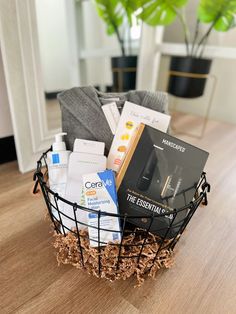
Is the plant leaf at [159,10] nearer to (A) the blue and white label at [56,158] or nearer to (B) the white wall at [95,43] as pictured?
(B) the white wall at [95,43]

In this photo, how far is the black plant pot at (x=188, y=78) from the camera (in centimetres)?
103

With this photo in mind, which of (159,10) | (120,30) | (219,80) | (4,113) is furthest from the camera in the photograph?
(219,80)

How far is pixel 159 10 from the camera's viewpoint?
3.25ft

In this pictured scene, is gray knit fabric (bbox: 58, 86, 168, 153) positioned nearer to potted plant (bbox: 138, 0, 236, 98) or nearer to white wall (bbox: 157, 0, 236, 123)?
potted plant (bbox: 138, 0, 236, 98)

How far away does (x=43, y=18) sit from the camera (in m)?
0.79

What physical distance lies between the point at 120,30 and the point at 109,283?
3.73ft

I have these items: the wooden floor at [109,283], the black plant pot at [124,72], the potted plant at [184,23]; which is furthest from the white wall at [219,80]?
the wooden floor at [109,283]

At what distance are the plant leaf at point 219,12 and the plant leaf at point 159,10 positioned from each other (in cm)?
9

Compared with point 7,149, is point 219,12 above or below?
above

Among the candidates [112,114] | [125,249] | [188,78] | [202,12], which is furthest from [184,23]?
[125,249]

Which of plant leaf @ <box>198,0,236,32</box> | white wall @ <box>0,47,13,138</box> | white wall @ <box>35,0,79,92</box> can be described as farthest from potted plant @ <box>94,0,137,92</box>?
white wall @ <box>0,47,13,138</box>

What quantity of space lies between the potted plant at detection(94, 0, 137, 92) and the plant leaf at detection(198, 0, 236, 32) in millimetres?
292

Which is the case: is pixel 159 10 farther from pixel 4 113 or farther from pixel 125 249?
pixel 125 249

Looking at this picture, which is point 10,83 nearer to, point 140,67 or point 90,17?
point 90,17
